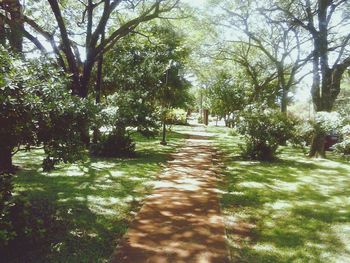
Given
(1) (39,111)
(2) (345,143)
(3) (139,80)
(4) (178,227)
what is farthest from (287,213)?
(3) (139,80)

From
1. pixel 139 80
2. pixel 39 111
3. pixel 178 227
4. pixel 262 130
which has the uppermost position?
pixel 139 80

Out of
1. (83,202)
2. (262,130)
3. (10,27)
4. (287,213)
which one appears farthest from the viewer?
(262,130)

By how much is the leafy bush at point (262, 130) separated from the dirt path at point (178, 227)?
15.0 feet

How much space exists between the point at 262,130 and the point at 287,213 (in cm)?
724

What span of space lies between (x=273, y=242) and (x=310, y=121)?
18.9ft

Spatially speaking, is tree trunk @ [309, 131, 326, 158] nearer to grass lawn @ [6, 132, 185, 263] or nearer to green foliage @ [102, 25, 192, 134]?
green foliage @ [102, 25, 192, 134]

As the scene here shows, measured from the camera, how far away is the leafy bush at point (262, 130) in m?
15.1

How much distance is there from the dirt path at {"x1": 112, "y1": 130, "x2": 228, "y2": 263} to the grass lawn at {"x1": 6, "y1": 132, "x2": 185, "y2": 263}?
0.30 metres

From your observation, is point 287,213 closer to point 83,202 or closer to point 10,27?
point 83,202

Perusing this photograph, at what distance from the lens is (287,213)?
813 cm

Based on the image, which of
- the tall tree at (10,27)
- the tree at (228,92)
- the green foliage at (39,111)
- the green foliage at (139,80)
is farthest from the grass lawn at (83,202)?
the tree at (228,92)

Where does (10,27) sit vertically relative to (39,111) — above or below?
above

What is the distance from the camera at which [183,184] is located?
10.5m

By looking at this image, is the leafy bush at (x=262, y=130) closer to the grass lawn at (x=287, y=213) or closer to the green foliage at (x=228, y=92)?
the grass lawn at (x=287, y=213)
